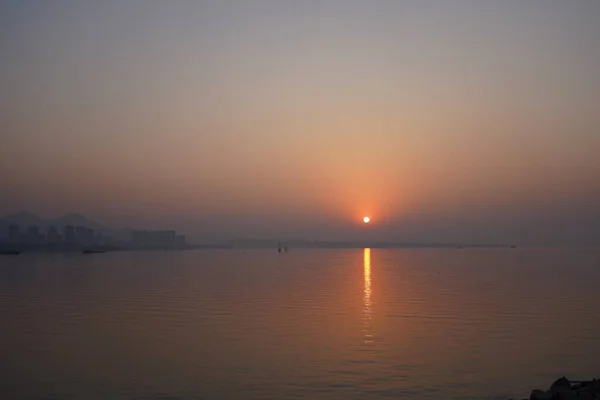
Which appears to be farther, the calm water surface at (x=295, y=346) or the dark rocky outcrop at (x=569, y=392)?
the calm water surface at (x=295, y=346)

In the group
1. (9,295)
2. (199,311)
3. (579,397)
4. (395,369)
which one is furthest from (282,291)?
(579,397)

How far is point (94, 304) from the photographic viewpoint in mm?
43500

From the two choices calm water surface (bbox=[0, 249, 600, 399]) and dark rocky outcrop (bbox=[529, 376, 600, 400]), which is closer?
dark rocky outcrop (bbox=[529, 376, 600, 400])

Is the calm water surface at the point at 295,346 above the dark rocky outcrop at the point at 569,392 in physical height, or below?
above

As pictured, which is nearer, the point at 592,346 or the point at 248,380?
the point at 248,380

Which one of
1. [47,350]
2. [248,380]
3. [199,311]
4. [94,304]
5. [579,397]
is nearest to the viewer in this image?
[579,397]

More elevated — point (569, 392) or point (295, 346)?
point (295, 346)

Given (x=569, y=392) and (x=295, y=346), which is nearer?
(x=569, y=392)

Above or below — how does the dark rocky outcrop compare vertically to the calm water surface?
below

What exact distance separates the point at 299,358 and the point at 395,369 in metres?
3.86

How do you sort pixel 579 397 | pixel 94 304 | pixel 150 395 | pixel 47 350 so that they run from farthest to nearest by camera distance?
pixel 94 304 → pixel 47 350 → pixel 150 395 → pixel 579 397

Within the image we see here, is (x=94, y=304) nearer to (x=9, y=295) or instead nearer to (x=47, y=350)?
(x=9, y=295)

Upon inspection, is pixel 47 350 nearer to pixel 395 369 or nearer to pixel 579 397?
pixel 395 369

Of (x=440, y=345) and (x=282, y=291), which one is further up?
(x=282, y=291)
